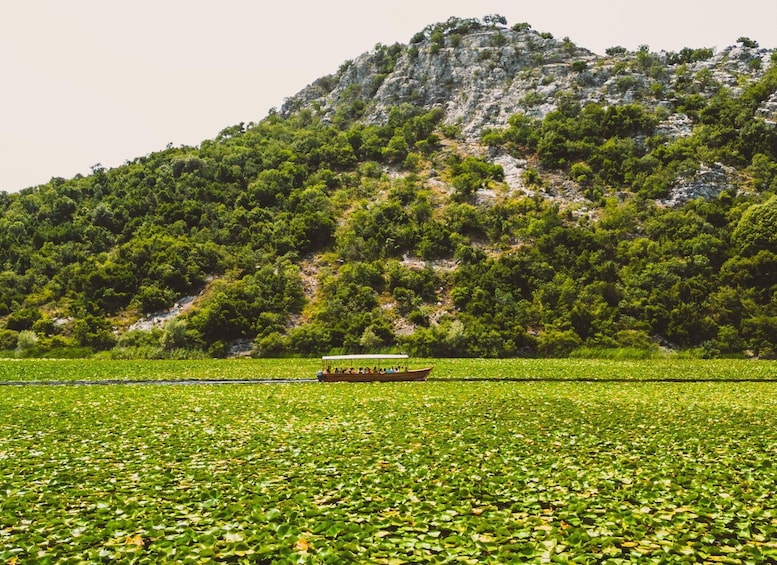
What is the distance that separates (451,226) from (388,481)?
82.6 meters

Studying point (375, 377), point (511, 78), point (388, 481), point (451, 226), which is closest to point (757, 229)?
point (451, 226)

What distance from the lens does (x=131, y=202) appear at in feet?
337

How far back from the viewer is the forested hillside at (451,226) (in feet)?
226

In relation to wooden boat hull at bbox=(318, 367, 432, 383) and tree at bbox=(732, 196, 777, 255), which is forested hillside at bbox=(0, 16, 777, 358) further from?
wooden boat hull at bbox=(318, 367, 432, 383)

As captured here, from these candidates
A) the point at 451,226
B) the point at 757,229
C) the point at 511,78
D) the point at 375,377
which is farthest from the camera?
the point at 511,78

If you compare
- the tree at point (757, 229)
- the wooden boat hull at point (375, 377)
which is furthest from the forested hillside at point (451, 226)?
the wooden boat hull at point (375, 377)

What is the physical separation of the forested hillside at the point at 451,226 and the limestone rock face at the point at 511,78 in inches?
28.8

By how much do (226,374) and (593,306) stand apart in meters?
50.3

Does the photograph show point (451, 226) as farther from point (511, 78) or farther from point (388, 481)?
point (388, 481)

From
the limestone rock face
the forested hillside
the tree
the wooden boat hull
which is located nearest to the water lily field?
the wooden boat hull

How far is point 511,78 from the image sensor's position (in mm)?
139875

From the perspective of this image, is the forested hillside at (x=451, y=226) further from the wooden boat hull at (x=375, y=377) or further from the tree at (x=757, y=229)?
the wooden boat hull at (x=375, y=377)

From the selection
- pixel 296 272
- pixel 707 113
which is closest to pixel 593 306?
pixel 296 272

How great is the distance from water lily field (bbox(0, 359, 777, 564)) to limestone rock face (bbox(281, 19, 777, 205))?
304 feet
